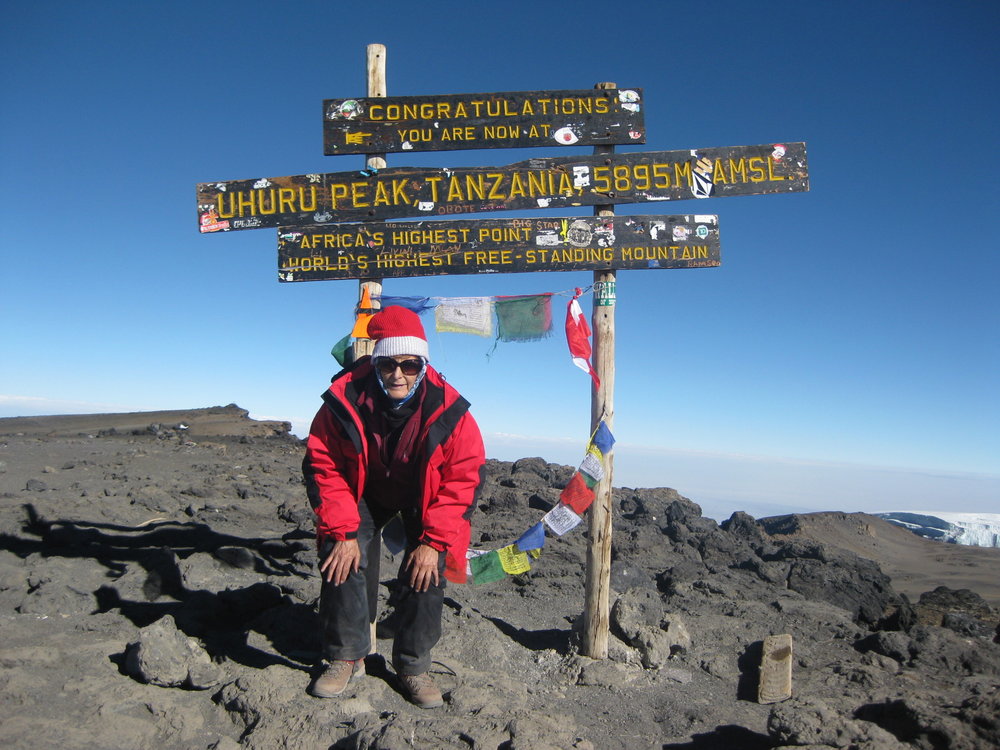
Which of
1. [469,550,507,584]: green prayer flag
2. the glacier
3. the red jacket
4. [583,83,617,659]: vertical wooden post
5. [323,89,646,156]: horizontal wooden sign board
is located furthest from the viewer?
the glacier

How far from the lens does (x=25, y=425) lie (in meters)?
20.5

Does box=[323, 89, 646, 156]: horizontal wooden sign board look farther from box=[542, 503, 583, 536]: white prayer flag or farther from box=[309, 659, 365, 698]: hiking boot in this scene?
box=[309, 659, 365, 698]: hiking boot

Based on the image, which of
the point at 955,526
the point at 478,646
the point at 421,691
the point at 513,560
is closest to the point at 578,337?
the point at 513,560

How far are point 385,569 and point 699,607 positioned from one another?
2.78 m

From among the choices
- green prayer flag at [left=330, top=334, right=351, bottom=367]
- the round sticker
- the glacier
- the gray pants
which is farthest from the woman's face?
the glacier

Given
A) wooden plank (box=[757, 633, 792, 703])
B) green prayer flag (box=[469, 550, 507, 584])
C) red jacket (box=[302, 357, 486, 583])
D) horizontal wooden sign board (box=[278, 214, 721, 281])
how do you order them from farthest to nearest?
horizontal wooden sign board (box=[278, 214, 721, 281]) → green prayer flag (box=[469, 550, 507, 584]) → wooden plank (box=[757, 633, 792, 703]) → red jacket (box=[302, 357, 486, 583])

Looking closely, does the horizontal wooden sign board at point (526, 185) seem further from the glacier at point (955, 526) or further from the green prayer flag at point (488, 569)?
the glacier at point (955, 526)

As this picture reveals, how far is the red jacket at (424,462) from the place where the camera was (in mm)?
3492

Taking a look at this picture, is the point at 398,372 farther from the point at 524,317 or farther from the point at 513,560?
the point at 513,560

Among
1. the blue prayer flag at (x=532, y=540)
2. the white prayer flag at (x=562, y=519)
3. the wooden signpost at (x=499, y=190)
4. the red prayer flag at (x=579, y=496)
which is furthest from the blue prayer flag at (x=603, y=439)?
the wooden signpost at (x=499, y=190)

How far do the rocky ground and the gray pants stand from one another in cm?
21

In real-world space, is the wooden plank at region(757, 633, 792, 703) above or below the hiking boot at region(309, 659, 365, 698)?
below

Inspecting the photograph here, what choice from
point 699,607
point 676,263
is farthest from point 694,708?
point 676,263

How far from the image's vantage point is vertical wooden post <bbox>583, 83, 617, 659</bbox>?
4.55m
